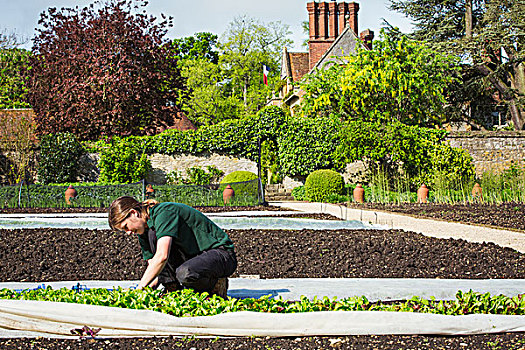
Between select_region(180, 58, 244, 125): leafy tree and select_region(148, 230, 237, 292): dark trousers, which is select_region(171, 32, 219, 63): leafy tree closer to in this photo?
select_region(180, 58, 244, 125): leafy tree

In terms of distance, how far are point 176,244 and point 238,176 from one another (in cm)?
1327

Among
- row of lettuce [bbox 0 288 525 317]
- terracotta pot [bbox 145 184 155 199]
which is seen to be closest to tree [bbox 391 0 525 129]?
terracotta pot [bbox 145 184 155 199]

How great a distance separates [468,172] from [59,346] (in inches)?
601

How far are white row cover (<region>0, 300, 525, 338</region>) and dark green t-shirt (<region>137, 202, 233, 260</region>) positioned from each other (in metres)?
0.50

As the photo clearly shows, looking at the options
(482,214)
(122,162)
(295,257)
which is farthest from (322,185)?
(295,257)

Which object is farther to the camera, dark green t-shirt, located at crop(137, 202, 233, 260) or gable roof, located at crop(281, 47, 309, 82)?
gable roof, located at crop(281, 47, 309, 82)

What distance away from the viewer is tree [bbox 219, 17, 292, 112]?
31906 millimetres

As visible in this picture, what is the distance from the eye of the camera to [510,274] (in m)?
4.81

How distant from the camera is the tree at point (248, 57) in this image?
31.9 meters

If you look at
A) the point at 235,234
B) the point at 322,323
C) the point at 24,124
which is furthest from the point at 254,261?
the point at 24,124

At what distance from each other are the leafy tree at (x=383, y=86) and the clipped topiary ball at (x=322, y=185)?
3.08 m

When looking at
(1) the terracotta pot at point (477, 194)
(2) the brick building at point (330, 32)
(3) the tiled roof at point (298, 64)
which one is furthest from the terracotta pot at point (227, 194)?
(3) the tiled roof at point (298, 64)

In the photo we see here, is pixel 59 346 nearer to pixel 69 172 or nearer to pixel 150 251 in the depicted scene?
pixel 150 251

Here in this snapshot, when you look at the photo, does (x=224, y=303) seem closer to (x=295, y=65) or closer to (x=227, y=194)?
(x=227, y=194)
